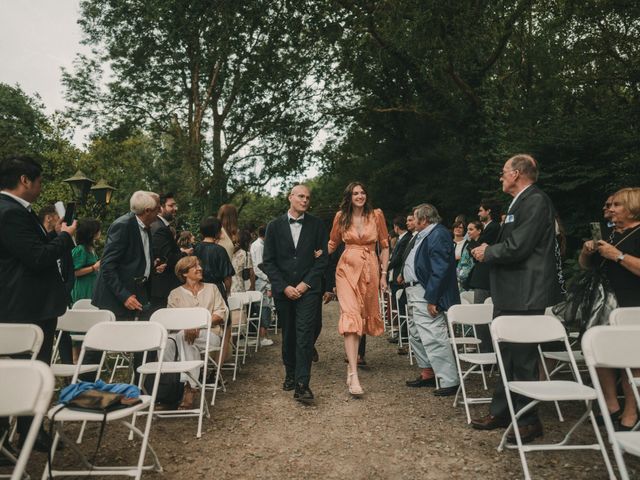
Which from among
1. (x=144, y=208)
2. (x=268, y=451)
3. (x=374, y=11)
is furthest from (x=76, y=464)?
(x=374, y=11)

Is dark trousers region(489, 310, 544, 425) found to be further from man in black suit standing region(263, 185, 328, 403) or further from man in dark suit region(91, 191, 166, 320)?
man in dark suit region(91, 191, 166, 320)

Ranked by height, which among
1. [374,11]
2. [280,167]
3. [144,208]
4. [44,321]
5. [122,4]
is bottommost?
[44,321]

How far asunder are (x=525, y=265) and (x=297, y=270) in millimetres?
2333

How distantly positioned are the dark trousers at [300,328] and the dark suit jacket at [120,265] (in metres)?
1.48

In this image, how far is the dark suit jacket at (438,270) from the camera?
557 centimetres

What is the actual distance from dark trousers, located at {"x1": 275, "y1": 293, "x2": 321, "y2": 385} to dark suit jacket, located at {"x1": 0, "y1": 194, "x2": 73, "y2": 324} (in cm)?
226

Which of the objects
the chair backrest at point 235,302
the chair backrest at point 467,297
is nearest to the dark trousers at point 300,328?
the chair backrest at point 235,302

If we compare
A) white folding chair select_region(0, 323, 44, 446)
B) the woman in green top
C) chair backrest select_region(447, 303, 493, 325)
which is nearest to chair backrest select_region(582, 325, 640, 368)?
chair backrest select_region(447, 303, 493, 325)

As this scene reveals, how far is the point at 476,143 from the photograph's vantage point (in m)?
15.9

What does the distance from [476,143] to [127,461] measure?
14435 millimetres

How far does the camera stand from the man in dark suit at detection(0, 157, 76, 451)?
142 inches

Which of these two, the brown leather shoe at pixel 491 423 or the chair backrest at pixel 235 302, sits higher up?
the chair backrest at pixel 235 302

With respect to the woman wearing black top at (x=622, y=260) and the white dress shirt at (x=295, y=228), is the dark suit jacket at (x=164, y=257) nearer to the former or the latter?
the white dress shirt at (x=295, y=228)

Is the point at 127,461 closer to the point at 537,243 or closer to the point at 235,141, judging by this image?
the point at 537,243
